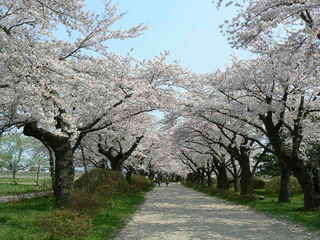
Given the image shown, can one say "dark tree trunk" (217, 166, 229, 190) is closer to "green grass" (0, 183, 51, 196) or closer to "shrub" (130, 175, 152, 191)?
"shrub" (130, 175, 152, 191)

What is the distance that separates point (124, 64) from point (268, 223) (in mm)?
9266

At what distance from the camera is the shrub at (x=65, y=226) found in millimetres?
9414

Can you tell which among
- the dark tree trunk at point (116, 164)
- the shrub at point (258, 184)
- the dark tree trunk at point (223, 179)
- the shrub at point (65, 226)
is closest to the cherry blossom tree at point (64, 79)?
the shrub at point (65, 226)

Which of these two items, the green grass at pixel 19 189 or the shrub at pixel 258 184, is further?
the shrub at pixel 258 184

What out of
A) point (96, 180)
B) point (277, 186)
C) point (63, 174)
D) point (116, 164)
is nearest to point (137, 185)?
point (116, 164)

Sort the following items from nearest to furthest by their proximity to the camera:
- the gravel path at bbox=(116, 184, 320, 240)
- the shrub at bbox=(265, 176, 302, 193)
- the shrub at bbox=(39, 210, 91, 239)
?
the shrub at bbox=(39, 210, 91, 239), the gravel path at bbox=(116, 184, 320, 240), the shrub at bbox=(265, 176, 302, 193)

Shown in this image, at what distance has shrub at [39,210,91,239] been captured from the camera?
9414 millimetres

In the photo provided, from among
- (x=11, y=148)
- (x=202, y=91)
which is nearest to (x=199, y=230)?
(x=202, y=91)

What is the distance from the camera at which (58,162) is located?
15.6 meters

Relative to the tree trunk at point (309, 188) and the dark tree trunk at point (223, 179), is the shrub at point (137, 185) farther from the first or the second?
the tree trunk at point (309, 188)

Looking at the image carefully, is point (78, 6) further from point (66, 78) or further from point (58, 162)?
point (58, 162)

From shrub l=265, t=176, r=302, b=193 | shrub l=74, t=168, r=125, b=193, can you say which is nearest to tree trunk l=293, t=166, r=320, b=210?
shrub l=74, t=168, r=125, b=193

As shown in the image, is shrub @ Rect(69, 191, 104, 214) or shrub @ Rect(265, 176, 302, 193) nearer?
shrub @ Rect(69, 191, 104, 214)

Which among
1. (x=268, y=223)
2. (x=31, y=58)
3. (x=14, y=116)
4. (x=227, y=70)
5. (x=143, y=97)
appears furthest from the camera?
(x=227, y=70)
